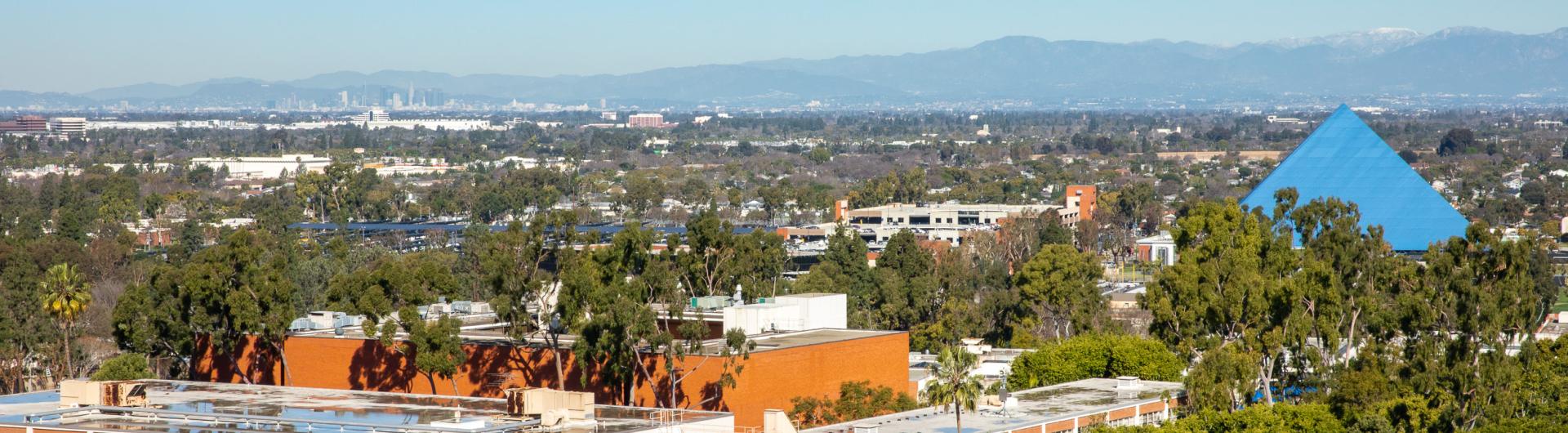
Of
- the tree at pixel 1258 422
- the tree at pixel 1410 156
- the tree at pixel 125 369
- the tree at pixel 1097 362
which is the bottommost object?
the tree at pixel 1410 156

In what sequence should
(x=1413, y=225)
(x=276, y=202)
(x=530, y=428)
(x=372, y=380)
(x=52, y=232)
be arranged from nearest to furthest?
(x=530, y=428)
(x=372, y=380)
(x=1413, y=225)
(x=52, y=232)
(x=276, y=202)

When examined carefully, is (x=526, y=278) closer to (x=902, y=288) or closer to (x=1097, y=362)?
(x=1097, y=362)

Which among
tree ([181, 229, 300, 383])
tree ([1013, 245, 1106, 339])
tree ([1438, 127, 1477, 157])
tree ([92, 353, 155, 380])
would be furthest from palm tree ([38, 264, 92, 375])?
tree ([1438, 127, 1477, 157])

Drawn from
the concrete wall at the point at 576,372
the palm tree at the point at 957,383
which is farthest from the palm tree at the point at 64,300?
the palm tree at the point at 957,383

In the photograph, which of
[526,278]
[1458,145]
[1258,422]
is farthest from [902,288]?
[1458,145]

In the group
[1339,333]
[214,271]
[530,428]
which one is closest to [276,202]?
[214,271]

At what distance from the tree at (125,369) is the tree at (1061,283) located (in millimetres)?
25507

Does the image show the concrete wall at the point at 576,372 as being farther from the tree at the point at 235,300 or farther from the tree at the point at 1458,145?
the tree at the point at 1458,145

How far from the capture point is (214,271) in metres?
44.7

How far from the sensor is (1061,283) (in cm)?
6175

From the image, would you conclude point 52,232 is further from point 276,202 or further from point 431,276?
point 431,276

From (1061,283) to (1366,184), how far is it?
35.9 m

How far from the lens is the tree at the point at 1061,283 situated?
6153 cm

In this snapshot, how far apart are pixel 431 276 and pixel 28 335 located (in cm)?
1591
